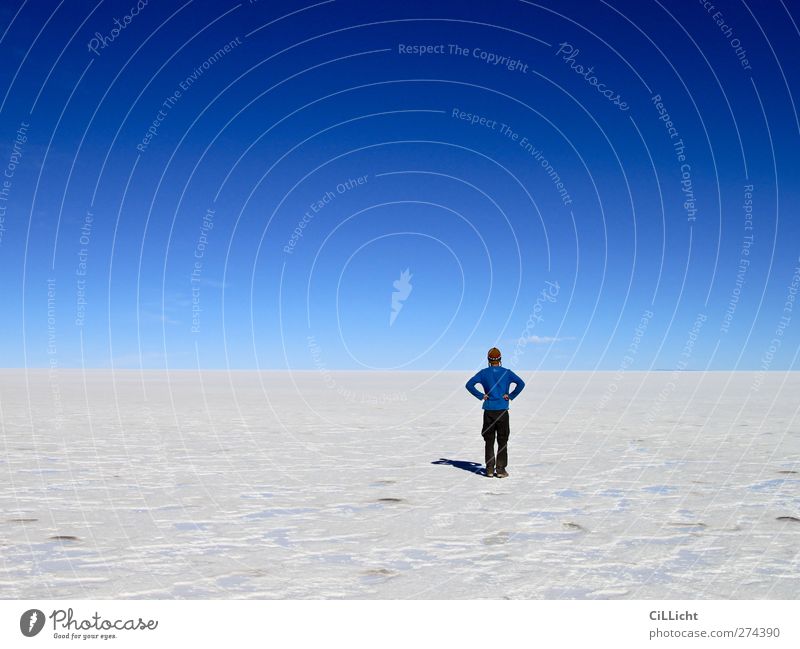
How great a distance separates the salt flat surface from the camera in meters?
5.93

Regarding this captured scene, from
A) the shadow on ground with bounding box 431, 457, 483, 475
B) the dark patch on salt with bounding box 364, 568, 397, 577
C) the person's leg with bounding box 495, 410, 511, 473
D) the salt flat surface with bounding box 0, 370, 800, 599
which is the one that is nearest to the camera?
the salt flat surface with bounding box 0, 370, 800, 599

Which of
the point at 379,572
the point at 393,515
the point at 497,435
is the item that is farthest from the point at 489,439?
the point at 379,572

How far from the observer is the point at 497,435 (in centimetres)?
1125

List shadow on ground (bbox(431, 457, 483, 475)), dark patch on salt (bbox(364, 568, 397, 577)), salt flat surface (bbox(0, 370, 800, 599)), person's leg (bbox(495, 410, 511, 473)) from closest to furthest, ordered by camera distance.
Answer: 1. salt flat surface (bbox(0, 370, 800, 599))
2. dark patch on salt (bbox(364, 568, 397, 577))
3. person's leg (bbox(495, 410, 511, 473))
4. shadow on ground (bbox(431, 457, 483, 475))

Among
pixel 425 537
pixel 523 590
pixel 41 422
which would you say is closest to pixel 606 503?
pixel 425 537

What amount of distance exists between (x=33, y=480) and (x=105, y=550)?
463 cm

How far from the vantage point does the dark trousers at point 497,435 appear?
11211 millimetres

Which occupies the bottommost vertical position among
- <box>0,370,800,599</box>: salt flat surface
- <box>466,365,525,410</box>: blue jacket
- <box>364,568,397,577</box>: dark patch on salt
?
<box>364,568,397,577</box>: dark patch on salt

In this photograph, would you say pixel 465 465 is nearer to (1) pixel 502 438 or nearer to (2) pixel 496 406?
(1) pixel 502 438

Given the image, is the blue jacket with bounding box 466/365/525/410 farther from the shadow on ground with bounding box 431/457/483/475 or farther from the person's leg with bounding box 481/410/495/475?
the shadow on ground with bounding box 431/457/483/475

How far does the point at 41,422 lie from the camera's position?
757 inches

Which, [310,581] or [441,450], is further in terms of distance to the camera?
[441,450]

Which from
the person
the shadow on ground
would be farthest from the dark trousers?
the shadow on ground
